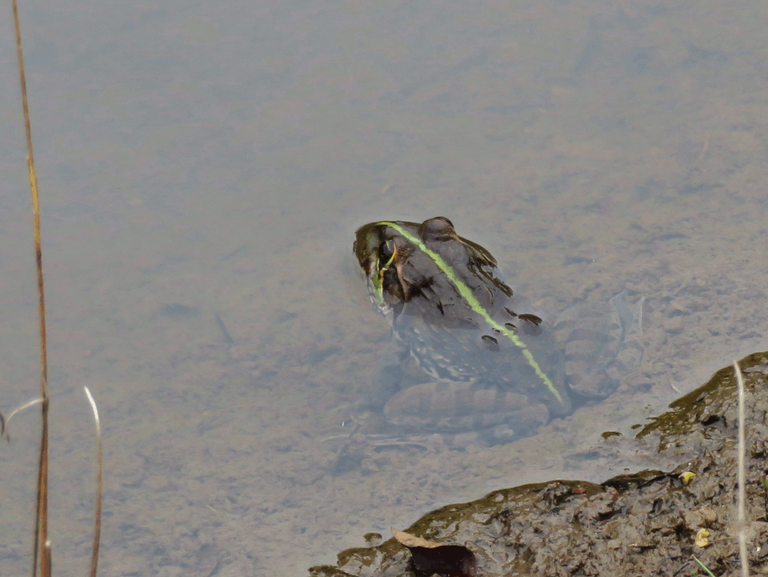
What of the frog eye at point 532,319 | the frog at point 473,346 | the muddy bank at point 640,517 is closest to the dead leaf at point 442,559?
the muddy bank at point 640,517

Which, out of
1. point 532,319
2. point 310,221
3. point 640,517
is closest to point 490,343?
point 532,319

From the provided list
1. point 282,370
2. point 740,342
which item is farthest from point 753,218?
point 282,370

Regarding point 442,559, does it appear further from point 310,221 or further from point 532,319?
point 310,221

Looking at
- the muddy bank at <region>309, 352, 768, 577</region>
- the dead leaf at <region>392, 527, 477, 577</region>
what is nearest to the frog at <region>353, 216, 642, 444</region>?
the muddy bank at <region>309, 352, 768, 577</region>

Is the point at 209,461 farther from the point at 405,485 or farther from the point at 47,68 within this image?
the point at 47,68

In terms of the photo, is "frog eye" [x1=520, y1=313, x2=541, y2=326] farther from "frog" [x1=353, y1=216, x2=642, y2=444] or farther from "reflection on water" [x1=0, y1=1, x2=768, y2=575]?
"reflection on water" [x1=0, y1=1, x2=768, y2=575]

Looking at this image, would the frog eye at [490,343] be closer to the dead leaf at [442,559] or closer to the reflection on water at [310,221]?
the reflection on water at [310,221]
